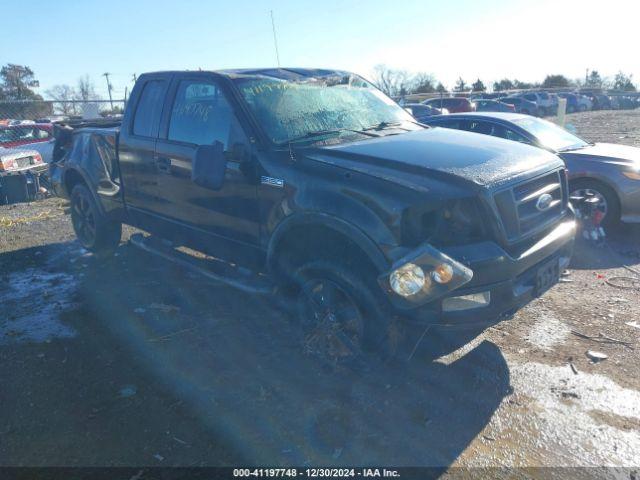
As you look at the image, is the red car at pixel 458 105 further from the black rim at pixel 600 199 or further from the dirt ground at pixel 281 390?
the dirt ground at pixel 281 390

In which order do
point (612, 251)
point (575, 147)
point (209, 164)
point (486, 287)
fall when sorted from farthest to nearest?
point (575, 147) → point (612, 251) → point (209, 164) → point (486, 287)

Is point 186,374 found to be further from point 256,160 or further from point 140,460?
point 256,160

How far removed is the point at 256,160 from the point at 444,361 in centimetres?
207

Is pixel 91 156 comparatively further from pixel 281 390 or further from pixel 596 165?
pixel 596 165

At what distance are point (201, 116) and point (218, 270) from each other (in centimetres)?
A: 133

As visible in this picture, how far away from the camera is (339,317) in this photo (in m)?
3.56

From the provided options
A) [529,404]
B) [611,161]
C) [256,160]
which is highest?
[256,160]

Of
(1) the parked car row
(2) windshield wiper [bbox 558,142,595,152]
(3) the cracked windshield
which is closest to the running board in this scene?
(3) the cracked windshield

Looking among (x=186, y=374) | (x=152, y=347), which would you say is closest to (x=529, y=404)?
(x=186, y=374)

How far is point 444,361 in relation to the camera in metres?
3.95

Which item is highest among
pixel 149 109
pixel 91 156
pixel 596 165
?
pixel 149 109

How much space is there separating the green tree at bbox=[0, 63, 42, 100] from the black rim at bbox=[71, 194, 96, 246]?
40911 mm

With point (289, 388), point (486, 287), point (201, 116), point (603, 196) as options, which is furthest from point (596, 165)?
point (289, 388)

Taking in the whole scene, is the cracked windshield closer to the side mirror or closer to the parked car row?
the side mirror
